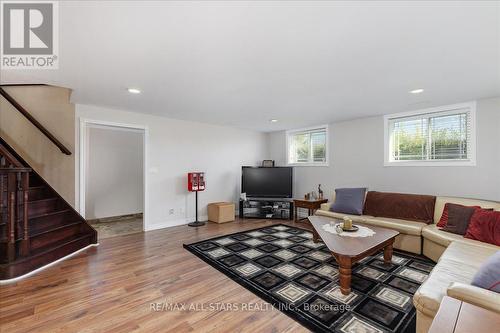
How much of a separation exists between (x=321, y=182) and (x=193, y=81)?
150 inches

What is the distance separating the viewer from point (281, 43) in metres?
1.91

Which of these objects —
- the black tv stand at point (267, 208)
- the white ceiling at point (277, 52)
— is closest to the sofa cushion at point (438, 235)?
the white ceiling at point (277, 52)

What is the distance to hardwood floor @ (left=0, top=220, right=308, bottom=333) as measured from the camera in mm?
1788

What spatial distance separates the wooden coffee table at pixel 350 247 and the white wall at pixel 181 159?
298 cm

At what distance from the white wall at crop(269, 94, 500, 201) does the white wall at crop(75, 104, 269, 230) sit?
1.48 metres

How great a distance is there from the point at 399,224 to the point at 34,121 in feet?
18.0

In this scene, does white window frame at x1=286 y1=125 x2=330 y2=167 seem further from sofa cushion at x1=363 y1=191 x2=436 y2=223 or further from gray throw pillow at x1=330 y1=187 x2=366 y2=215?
sofa cushion at x1=363 y1=191 x2=436 y2=223

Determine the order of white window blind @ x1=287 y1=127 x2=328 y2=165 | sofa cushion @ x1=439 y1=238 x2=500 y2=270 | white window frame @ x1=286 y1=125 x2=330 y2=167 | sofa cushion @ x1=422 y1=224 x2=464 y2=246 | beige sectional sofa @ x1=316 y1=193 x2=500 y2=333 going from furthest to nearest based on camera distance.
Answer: white window blind @ x1=287 y1=127 x2=328 y2=165 → white window frame @ x1=286 y1=125 x2=330 y2=167 → sofa cushion @ x1=422 y1=224 x2=464 y2=246 → sofa cushion @ x1=439 y1=238 x2=500 y2=270 → beige sectional sofa @ x1=316 y1=193 x2=500 y2=333

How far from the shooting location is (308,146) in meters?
5.81

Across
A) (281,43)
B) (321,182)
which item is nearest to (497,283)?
(281,43)

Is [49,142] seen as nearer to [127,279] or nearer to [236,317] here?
[127,279]

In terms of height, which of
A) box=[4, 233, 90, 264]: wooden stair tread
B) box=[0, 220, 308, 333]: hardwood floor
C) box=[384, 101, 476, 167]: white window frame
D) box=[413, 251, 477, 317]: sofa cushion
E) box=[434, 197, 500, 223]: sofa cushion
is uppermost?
box=[384, 101, 476, 167]: white window frame

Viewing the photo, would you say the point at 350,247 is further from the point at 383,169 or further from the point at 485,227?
the point at 383,169

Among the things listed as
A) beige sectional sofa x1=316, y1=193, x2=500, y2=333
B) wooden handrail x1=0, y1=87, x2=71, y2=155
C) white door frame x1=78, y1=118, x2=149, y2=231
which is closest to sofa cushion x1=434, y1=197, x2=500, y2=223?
beige sectional sofa x1=316, y1=193, x2=500, y2=333
